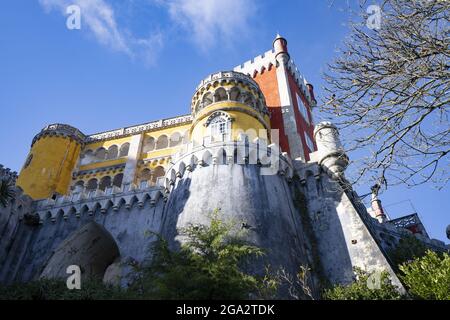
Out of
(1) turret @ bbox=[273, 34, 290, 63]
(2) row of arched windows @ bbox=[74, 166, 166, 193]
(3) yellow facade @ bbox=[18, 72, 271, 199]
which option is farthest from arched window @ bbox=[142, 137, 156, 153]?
(1) turret @ bbox=[273, 34, 290, 63]

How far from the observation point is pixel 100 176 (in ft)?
103

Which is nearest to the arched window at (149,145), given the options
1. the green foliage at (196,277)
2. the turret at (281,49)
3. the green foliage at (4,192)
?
the turret at (281,49)

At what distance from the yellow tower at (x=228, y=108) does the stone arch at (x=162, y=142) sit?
8768 mm

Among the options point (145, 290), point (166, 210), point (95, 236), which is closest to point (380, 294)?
point (145, 290)

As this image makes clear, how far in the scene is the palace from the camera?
15898mm

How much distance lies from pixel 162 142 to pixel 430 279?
24.8 m

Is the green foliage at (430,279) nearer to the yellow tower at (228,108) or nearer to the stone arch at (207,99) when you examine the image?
the yellow tower at (228,108)

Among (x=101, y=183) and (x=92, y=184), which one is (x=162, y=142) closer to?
(x=101, y=183)

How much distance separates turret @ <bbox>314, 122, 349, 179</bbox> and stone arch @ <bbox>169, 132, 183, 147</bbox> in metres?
14.5

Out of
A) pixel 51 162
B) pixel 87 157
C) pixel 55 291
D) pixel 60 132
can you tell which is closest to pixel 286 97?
pixel 87 157

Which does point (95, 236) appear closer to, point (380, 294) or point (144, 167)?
point (144, 167)

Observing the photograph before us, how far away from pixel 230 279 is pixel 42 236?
52.1ft

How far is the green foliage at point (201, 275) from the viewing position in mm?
9711
